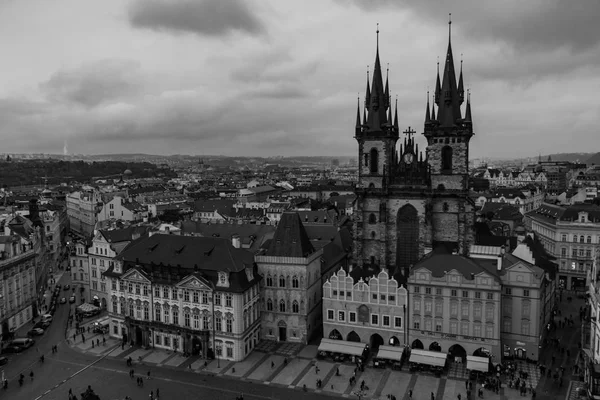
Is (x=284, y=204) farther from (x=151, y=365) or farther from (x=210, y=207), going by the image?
(x=151, y=365)

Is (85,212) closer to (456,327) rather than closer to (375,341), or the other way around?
(375,341)

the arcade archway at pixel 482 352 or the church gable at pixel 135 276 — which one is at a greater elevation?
the church gable at pixel 135 276

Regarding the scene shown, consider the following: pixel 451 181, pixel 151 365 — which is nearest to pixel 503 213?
pixel 451 181

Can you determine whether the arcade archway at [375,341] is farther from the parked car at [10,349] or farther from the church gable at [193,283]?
the parked car at [10,349]

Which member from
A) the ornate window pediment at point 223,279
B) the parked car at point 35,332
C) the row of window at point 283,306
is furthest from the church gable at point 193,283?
the parked car at point 35,332

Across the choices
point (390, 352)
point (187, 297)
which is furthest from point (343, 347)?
point (187, 297)

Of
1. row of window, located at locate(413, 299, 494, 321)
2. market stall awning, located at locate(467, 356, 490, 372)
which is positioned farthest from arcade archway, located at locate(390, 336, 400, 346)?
market stall awning, located at locate(467, 356, 490, 372)

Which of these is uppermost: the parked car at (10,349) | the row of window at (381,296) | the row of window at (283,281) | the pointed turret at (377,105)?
the pointed turret at (377,105)
